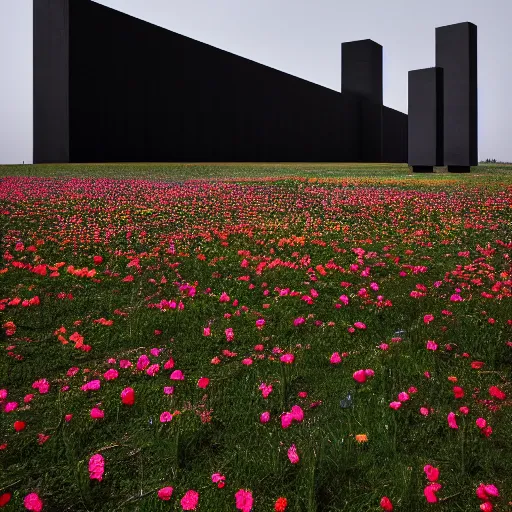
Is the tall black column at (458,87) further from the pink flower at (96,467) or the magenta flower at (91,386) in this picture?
the pink flower at (96,467)

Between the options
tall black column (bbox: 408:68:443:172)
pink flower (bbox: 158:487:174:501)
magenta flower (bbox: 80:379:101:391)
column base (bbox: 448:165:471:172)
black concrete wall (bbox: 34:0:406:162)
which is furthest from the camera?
black concrete wall (bbox: 34:0:406:162)

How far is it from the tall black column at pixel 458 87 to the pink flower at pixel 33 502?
27788mm

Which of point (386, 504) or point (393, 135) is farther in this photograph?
Result: point (393, 135)

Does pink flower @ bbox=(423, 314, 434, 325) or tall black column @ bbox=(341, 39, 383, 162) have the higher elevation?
tall black column @ bbox=(341, 39, 383, 162)

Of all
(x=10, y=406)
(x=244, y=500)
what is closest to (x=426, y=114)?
(x=10, y=406)

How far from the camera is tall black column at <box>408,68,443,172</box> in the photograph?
79.0 ft

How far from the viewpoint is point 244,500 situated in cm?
257

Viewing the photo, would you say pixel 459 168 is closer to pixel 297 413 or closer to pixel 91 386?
pixel 297 413

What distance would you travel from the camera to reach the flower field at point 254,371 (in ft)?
8.96

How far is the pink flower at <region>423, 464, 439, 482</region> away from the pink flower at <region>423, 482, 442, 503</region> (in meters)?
0.04

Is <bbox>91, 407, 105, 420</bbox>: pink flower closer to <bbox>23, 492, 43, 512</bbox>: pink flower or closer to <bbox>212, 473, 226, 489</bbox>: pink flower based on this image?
<bbox>23, 492, 43, 512</bbox>: pink flower

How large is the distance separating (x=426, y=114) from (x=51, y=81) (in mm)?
21198

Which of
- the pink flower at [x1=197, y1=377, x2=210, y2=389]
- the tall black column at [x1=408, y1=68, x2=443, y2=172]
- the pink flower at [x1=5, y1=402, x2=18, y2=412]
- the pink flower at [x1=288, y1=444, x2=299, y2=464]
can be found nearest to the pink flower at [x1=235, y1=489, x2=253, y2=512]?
the pink flower at [x1=288, y1=444, x2=299, y2=464]

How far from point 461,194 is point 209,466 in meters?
12.9
